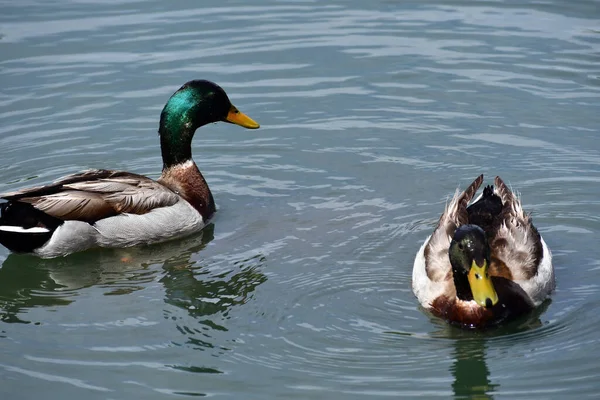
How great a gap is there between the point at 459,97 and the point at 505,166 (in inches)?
76.5

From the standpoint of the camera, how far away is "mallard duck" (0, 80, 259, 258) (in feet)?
33.4

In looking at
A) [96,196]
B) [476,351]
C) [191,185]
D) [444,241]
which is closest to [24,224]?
[96,196]

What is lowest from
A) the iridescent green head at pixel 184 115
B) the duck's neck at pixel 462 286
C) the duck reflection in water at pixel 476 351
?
the duck reflection in water at pixel 476 351

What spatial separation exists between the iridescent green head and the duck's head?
375 cm

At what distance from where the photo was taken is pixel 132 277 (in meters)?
9.84

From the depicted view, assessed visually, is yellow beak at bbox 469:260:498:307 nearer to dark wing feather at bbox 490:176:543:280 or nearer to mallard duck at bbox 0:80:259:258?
dark wing feather at bbox 490:176:543:280

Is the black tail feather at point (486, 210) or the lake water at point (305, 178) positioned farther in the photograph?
the black tail feather at point (486, 210)

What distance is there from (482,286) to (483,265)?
0.15 metres

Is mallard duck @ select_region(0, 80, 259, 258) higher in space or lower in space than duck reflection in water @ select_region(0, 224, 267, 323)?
higher

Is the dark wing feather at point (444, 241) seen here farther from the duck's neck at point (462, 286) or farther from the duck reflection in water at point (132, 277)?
the duck reflection in water at point (132, 277)

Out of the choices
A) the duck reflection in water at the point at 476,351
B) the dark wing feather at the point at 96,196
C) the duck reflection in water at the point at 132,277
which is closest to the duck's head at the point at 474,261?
the duck reflection in water at the point at 476,351

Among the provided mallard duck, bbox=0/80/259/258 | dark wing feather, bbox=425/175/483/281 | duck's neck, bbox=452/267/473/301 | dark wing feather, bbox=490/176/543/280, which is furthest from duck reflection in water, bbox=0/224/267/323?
dark wing feather, bbox=490/176/543/280

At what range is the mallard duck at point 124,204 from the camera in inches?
401

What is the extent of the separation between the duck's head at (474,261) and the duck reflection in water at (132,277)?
179 cm
